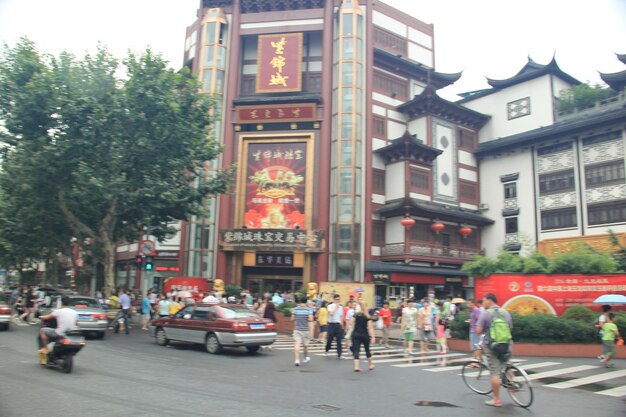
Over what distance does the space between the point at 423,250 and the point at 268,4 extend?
71.1 ft

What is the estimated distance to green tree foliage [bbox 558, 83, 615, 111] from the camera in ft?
124

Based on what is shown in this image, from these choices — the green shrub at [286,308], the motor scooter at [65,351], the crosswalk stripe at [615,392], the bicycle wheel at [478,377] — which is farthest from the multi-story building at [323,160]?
the bicycle wheel at [478,377]

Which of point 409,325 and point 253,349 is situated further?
point 409,325

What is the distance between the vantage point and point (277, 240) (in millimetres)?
33500

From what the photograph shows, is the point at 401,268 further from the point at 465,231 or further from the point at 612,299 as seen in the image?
the point at 612,299

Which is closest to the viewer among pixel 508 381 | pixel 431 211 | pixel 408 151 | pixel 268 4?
pixel 508 381

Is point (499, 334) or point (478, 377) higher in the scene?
point (499, 334)

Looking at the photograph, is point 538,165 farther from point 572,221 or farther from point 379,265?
point 379,265

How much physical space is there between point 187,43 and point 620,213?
36.4 metres

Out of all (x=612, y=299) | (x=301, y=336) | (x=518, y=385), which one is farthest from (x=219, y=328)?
(x=612, y=299)

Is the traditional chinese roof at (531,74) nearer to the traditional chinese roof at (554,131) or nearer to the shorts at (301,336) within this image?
the traditional chinese roof at (554,131)

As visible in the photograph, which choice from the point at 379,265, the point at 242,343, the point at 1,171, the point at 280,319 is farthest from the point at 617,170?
the point at 1,171

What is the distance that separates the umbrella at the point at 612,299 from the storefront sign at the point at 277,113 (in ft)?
75.2

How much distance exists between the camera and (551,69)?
125ft
